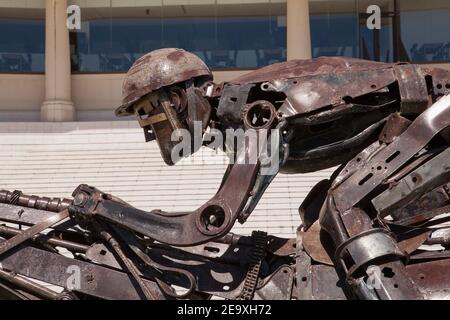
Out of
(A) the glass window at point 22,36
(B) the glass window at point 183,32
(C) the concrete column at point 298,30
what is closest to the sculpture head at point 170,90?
(C) the concrete column at point 298,30

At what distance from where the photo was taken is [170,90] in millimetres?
4477

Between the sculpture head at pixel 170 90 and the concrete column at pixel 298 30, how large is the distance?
16.3 metres

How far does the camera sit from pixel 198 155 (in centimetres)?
1570

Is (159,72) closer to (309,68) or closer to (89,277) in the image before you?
(309,68)

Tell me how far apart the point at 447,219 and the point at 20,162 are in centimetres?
1276

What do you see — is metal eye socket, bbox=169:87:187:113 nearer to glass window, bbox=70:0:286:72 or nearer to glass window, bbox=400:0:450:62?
glass window, bbox=70:0:286:72

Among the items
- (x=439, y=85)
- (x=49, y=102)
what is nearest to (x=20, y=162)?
(x=49, y=102)

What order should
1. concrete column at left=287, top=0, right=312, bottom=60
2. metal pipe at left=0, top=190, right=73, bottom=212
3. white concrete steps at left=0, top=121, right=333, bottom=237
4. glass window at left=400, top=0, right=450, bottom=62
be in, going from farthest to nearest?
glass window at left=400, top=0, right=450, bottom=62
concrete column at left=287, top=0, right=312, bottom=60
white concrete steps at left=0, top=121, right=333, bottom=237
metal pipe at left=0, top=190, right=73, bottom=212

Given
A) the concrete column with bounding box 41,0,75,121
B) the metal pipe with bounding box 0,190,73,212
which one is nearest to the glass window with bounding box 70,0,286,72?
the concrete column with bounding box 41,0,75,121

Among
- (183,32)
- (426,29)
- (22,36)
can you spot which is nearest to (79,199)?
(183,32)

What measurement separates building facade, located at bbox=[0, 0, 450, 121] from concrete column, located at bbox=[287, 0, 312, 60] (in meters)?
0.77

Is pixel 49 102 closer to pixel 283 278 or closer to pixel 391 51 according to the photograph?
pixel 391 51

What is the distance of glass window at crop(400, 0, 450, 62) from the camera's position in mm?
21812

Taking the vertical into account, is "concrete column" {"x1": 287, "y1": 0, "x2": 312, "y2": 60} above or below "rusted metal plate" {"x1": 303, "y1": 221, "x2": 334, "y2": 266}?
above
